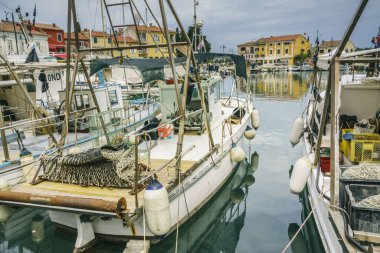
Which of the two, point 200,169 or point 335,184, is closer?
point 335,184

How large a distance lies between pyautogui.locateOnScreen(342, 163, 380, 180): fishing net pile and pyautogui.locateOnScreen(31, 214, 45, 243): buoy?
739cm

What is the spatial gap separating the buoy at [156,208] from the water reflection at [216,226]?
5.21 feet

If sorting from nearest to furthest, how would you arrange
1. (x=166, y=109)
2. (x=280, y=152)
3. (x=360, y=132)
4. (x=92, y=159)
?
1. (x=92, y=159)
2. (x=360, y=132)
3. (x=166, y=109)
4. (x=280, y=152)

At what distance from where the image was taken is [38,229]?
26.9ft

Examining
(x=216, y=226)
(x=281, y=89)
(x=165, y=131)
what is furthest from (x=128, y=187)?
(x=281, y=89)

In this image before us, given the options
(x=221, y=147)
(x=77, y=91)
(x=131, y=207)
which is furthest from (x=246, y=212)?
(x=77, y=91)

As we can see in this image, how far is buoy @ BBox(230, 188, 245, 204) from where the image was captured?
393 inches

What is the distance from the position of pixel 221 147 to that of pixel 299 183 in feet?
10.5

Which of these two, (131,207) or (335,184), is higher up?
(335,184)

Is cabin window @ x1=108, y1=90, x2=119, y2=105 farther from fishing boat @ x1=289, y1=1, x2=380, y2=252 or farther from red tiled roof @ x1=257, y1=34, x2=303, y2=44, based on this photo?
red tiled roof @ x1=257, y1=34, x2=303, y2=44

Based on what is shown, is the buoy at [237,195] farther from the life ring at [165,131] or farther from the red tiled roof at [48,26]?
the red tiled roof at [48,26]

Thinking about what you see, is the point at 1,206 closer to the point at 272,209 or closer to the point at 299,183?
the point at 299,183

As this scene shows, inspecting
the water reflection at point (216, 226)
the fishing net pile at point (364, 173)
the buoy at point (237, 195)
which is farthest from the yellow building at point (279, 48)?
the fishing net pile at point (364, 173)

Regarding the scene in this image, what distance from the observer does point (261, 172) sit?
40.4ft
